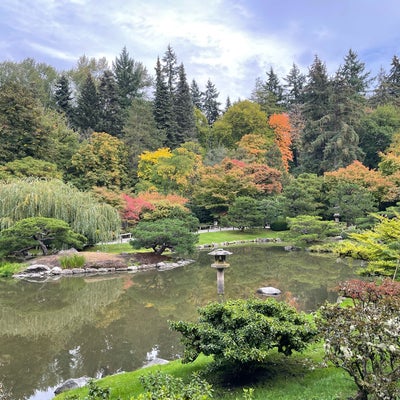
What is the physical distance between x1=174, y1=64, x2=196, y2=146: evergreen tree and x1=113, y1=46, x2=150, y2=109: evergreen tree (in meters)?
5.71

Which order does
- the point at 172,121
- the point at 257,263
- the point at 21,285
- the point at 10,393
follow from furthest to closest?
the point at 172,121, the point at 257,263, the point at 21,285, the point at 10,393

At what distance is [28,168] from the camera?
25.7 meters

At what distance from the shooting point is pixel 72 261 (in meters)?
17.6

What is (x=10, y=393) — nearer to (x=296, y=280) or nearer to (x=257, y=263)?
(x=296, y=280)

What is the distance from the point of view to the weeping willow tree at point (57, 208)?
19172 millimetres

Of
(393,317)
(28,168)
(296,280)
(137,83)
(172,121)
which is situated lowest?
(296,280)

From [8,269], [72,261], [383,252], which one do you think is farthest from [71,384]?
[8,269]

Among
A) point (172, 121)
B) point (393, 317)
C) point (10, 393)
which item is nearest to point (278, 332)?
point (393, 317)

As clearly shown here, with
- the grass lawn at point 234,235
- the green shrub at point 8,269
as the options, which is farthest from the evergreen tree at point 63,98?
the green shrub at point 8,269

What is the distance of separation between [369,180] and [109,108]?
27336 mm

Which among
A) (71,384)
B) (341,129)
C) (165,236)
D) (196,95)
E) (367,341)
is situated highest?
(196,95)

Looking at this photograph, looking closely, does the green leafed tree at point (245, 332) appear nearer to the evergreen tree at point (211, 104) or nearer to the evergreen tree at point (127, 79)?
the evergreen tree at point (127, 79)

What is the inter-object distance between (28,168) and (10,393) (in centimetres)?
2136

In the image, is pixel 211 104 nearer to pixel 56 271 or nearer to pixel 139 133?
pixel 139 133
